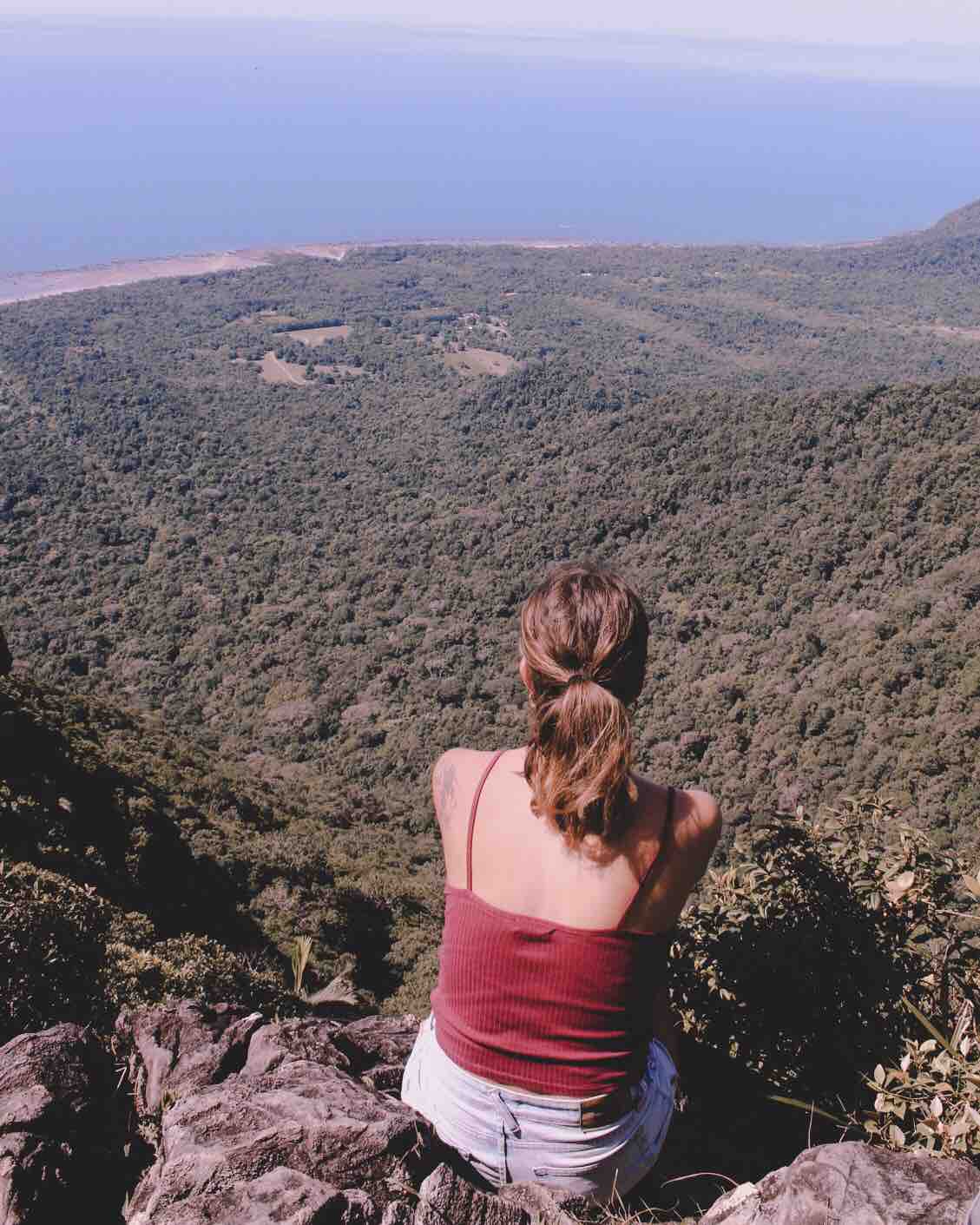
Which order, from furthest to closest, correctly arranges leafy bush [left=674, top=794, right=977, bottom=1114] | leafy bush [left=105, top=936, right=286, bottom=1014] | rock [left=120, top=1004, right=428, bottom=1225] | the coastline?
the coastline < leafy bush [left=105, top=936, right=286, bottom=1014] < leafy bush [left=674, top=794, right=977, bottom=1114] < rock [left=120, top=1004, right=428, bottom=1225]

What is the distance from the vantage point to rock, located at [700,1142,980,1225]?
158 cm

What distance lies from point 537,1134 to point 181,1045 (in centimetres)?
116

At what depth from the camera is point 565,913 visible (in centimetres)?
189

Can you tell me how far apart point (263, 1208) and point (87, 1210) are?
0.62 metres

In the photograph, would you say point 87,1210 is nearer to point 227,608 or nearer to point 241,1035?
point 241,1035

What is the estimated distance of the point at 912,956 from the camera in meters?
3.01

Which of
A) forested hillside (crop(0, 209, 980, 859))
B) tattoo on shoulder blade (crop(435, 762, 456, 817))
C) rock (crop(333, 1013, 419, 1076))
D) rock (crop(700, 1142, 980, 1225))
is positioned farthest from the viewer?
forested hillside (crop(0, 209, 980, 859))

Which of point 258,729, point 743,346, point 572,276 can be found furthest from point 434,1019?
point 572,276

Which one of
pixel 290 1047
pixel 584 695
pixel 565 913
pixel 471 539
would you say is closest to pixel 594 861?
pixel 565 913

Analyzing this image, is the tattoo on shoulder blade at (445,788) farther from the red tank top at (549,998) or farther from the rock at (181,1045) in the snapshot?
the rock at (181,1045)

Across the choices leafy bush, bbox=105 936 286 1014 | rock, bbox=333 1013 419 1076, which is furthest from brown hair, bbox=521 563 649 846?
leafy bush, bbox=105 936 286 1014

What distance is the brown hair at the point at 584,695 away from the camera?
5.90 ft

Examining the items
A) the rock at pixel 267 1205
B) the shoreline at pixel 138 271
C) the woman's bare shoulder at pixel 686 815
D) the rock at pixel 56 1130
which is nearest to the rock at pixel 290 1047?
the rock at pixel 56 1130

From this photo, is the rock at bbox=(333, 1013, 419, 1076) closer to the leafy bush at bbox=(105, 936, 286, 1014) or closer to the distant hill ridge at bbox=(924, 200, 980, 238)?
the leafy bush at bbox=(105, 936, 286, 1014)
